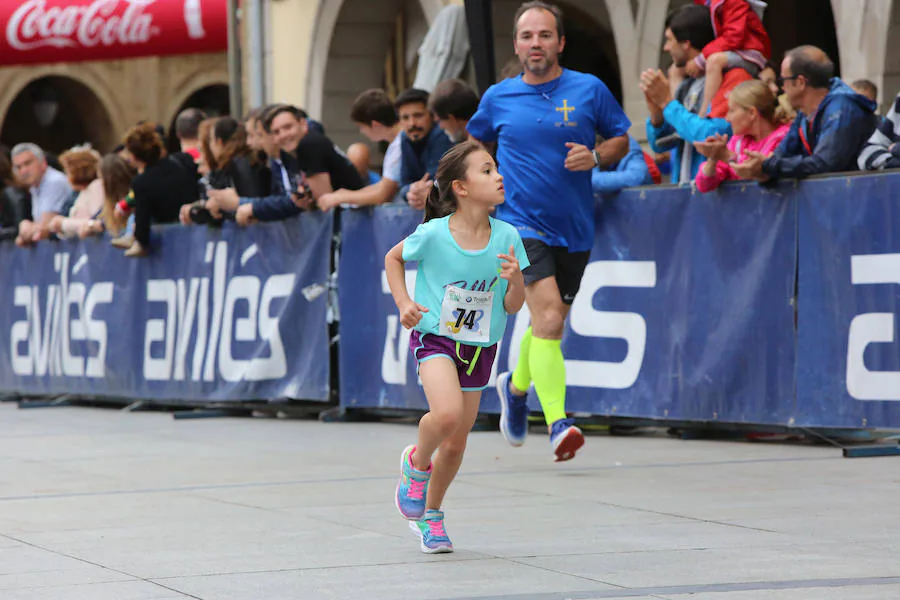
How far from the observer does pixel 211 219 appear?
12.7m

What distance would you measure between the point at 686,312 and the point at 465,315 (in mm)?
3587

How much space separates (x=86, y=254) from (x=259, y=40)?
740cm

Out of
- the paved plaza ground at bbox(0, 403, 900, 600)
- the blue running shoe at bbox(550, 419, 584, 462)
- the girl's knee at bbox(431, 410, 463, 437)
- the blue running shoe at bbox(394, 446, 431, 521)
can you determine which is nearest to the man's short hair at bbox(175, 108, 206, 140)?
the paved plaza ground at bbox(0, 403, 900, 600)

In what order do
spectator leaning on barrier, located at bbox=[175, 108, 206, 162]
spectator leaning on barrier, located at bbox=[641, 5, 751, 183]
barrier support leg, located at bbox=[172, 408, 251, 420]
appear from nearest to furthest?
spectator leaning on barrier, located at bbox=[641, 5, 751, 183] < barrier support leg, located at bbox=[172, 408, 251, 420] < spectator leaning on barrier, located at bbox=[175, 108, 206, 162]

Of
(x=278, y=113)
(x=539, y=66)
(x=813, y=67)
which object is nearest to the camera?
(x=539, y=66)

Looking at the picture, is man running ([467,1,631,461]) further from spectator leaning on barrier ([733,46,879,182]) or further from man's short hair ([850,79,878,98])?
man's short hair ([850,79,878,98])

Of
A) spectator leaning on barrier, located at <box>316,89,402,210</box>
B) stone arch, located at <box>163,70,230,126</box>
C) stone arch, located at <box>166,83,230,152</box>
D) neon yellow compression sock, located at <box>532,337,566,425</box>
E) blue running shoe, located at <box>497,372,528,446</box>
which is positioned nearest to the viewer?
neon yellow compression sock, located at <box>532,337,566,425</box>

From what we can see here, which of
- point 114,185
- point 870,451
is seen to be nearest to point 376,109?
point 114,185

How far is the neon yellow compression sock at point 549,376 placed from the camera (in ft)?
26.8

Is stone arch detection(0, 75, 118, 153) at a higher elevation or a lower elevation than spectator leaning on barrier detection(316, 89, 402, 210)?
higher

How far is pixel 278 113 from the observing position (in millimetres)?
11617

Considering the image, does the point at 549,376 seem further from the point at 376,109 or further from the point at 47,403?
the point at 47,403

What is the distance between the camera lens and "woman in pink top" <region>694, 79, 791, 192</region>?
9273 mm

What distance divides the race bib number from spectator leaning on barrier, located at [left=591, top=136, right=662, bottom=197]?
11.8 feet
